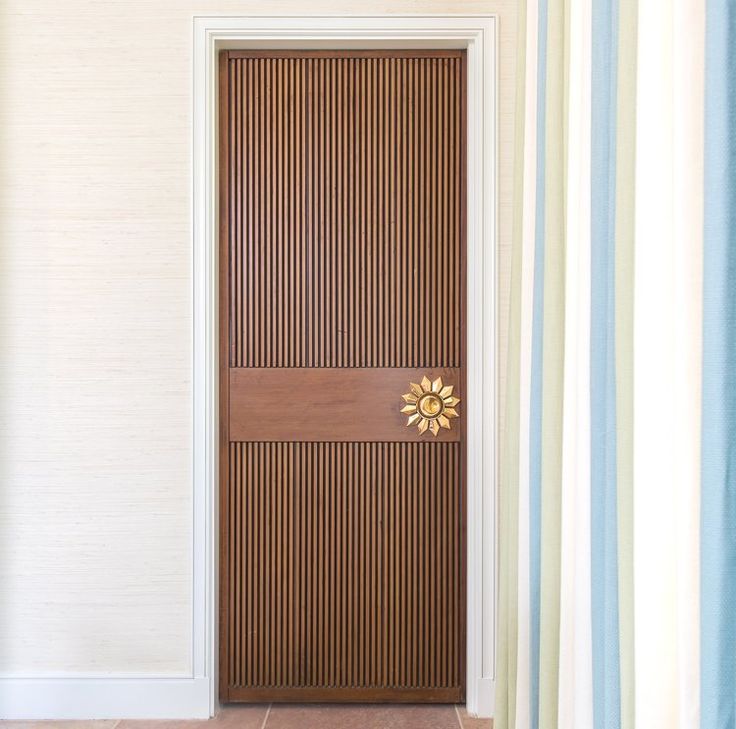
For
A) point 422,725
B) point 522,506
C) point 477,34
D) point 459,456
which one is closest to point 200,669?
point 422,725

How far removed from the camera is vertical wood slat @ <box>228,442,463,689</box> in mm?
2244

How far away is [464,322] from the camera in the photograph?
2.23 metres

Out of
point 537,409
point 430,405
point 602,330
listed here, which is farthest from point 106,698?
point 602,330

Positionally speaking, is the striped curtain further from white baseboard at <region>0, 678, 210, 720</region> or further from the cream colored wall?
white baseboard at <region>0, 678, 210, 720</region>

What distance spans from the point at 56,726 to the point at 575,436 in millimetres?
1768

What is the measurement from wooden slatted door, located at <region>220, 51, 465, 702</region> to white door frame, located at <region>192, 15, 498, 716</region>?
7 centimetres

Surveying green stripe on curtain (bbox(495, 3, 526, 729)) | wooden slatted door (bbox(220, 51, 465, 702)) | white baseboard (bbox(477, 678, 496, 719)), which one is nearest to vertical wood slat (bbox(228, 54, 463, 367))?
wooden slatted door (bbox(220, 51, 465, 702))

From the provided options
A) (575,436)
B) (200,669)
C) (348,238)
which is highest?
(348,238)

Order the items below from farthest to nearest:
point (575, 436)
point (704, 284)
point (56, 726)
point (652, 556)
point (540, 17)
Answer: point (56, 726)
point (540, 17)
point (575, 436)
point (652, 556)
point (704, 284)

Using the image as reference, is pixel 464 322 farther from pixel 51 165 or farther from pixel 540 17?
pixel 51 165

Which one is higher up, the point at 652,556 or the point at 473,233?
the point at 473,233

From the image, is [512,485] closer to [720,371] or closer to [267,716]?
[720,371]

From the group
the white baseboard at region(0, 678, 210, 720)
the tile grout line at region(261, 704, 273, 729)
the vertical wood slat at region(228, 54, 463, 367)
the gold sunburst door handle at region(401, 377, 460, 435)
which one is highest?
the vertical wood slat at region(228, 54, 463, 367)

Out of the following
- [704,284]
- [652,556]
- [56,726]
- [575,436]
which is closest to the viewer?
[704,284]
